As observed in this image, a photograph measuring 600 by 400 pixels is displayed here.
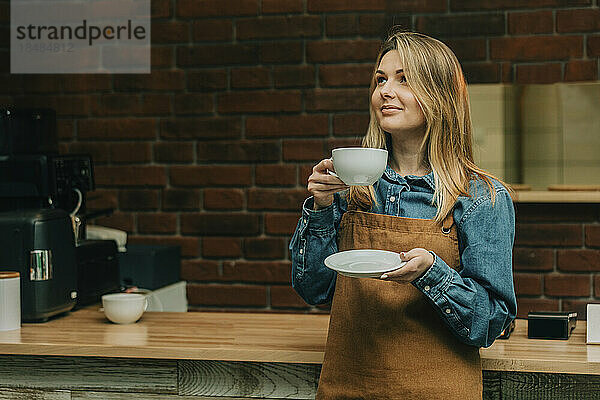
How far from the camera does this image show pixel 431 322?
159 centimetres

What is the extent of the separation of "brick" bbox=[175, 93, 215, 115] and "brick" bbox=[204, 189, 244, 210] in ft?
1.12

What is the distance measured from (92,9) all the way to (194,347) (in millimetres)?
2122

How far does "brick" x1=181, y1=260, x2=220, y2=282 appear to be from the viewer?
11.2 ft

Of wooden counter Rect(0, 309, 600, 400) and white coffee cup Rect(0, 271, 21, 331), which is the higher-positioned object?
white coffee cup Rect(0, 271, 21, 331)

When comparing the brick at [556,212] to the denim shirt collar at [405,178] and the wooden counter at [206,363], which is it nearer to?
the wooden counter at [206,363]

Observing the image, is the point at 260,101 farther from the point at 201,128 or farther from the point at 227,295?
the point at 227,295

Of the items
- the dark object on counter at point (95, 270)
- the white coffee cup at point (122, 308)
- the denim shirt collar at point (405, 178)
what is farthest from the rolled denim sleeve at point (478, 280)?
the dark object on counter at point (95, 270)

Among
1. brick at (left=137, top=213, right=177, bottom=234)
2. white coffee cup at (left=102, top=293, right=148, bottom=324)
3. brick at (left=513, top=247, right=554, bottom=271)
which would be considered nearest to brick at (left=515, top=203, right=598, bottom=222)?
brick at (left=513, top=247, right=554, bottom=271)

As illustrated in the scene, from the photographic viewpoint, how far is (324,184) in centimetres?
160

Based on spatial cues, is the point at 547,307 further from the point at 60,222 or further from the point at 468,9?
the point at 60,222

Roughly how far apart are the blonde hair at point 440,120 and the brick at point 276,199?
1.65 m

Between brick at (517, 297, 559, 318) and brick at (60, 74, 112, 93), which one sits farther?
brick at (60, 74, 112, 93)

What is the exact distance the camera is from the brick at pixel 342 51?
3246mm

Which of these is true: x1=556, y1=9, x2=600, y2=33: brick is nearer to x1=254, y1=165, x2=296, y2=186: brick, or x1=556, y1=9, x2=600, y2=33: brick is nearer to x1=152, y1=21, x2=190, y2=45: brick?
x1=254, y1=165, x2=296, y2=186: brick
